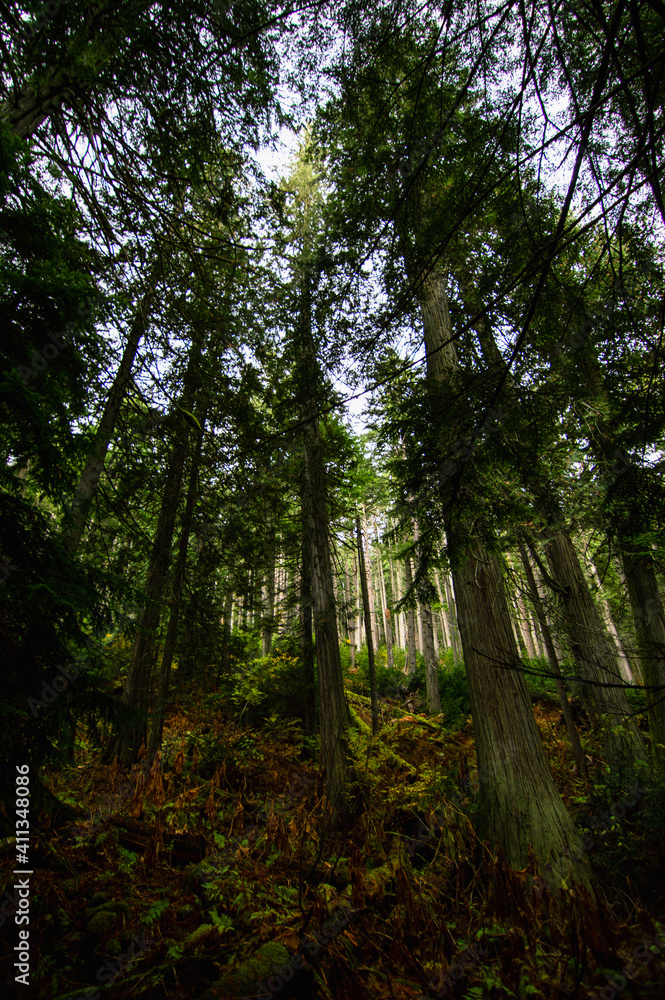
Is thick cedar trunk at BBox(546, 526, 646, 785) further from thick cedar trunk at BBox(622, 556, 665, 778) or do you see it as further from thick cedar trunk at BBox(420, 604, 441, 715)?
thick cedar trunk at BBox(420, 604, 441, 715)

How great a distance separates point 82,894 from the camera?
3.38m

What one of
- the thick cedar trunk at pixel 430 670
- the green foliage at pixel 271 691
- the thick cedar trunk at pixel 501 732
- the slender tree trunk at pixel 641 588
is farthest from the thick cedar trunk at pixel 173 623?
the thick cedar trunk at pixel 430 670

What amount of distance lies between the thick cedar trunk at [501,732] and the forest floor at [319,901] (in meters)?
0.35

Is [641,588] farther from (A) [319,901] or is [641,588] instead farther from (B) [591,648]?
(A) [319,901]

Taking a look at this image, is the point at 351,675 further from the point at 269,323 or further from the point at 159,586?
the point at 269,323

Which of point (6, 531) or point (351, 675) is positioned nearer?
point (6, 531)

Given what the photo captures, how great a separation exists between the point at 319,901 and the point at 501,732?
246 centimetres

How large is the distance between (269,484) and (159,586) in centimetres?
286

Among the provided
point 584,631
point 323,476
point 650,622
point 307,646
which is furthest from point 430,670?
point 323,476

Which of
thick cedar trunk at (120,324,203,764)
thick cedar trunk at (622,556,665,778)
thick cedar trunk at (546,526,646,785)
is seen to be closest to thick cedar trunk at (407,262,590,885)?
thick cedar trunk at (546,526,646,785)

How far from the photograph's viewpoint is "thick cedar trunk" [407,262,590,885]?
3.95m

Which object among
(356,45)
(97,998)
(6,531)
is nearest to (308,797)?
(97,998)

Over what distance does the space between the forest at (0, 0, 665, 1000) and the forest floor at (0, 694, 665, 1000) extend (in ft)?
0.10

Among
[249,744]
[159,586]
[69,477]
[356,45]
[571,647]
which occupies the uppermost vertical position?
[356,45]
